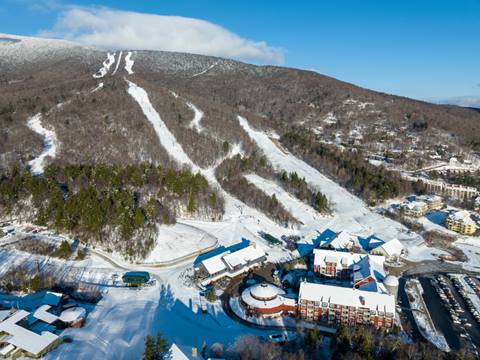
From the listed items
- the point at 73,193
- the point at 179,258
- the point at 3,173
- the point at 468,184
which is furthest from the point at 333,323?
the point at 468,184

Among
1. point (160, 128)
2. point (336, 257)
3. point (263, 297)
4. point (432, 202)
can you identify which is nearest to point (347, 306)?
point (263, 297)

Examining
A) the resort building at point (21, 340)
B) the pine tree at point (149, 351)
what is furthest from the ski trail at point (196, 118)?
the pine tree at point (149, 351)

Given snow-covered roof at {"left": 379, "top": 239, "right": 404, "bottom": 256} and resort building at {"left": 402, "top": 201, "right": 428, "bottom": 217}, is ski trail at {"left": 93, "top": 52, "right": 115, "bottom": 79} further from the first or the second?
snow-covered roof at {"left": 379, "top": 239, "right": 404, "bottom": 256}

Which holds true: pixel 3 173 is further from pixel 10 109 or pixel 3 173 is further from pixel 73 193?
pixel 10 109

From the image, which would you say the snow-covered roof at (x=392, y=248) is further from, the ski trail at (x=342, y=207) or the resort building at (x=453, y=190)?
the resort building at (x=453, y=190)

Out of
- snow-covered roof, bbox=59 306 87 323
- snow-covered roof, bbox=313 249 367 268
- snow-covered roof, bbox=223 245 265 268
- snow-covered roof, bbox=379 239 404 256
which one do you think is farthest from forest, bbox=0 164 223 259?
snow-covered roof, bbox=379 239 404 256
